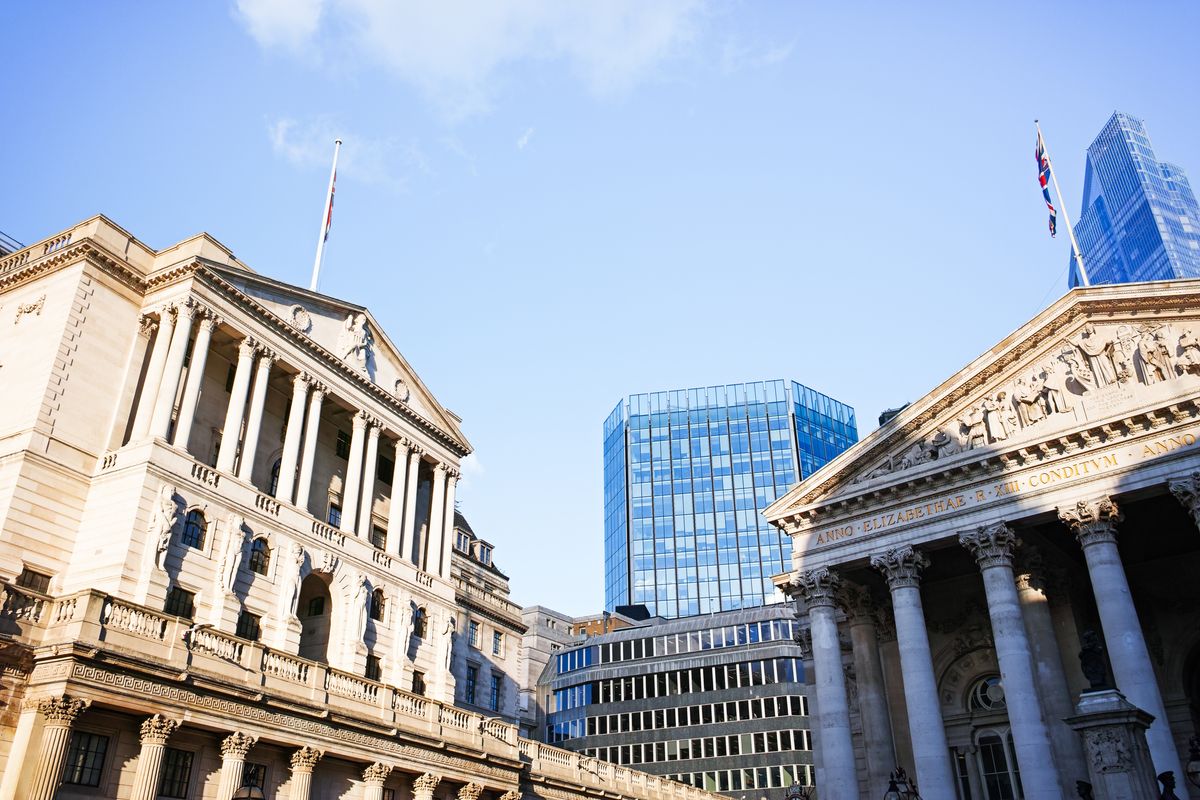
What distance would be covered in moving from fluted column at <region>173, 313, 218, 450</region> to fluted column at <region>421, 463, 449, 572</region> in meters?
14.9

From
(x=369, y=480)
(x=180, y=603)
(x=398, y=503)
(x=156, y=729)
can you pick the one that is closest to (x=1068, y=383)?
(x=398, y=503)

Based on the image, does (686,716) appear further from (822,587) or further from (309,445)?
(309,445)

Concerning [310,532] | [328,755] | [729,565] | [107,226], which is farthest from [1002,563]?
[729,565]

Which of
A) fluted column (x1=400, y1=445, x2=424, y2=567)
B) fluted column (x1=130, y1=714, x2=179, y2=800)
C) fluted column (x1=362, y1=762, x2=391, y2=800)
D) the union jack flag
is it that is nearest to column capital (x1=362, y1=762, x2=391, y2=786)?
fluted column (x1=362, y1=762, x2=391, y2=800)

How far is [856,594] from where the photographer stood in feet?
136

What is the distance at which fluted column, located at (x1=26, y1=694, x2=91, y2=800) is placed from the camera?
80.6ft

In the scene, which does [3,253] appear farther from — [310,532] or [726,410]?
[726,410]

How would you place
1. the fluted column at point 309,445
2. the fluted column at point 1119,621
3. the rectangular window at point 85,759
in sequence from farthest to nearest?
the fluted column at point 309,445 → the fluted column at point 1119,621 → the rectangular window at point 85,759

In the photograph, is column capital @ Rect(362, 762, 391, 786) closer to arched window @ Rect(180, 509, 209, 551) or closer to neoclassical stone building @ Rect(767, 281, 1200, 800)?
arched window @ Rect(180, 509, 209, 551)

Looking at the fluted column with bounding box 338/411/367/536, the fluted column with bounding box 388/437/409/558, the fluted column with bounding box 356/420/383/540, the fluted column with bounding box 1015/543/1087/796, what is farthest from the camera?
the fluted column with bounding box 388/437/409/558

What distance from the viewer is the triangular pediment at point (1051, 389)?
110 feet

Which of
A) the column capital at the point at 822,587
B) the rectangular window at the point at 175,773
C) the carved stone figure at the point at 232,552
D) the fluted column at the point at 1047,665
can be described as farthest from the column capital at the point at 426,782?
the fluted column at the point at 1047,665

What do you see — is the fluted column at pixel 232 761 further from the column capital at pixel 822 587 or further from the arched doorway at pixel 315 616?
the column capital at pixel 822 587

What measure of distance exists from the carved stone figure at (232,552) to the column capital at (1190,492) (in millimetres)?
33914
